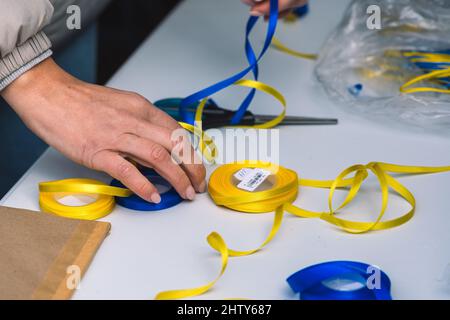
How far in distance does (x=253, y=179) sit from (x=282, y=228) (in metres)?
0.10

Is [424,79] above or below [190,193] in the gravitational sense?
above

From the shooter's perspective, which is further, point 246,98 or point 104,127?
point 246,98

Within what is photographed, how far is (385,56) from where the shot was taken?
1232mm

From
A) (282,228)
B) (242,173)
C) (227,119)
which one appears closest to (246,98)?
(227,119)

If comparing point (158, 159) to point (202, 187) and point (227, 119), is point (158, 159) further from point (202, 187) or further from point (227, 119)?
point (227, 119)

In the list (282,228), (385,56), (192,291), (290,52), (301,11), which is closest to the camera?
(192,291)

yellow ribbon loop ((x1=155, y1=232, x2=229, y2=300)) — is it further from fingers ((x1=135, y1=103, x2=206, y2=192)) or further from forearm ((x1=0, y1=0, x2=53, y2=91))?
forearm ((x1=0, y1=0, x2=53, y2=91))

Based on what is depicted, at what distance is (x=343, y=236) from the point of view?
839 millimetres

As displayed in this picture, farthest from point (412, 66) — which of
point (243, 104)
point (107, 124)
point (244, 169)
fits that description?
point (107, 124)

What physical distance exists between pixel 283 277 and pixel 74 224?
26cm

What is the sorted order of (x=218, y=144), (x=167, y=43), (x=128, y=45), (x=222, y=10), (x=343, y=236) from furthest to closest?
(x=128, y=45)
(x=222, y=10)
(x=167, y=43)
(x=218, y=144)
(x=343, y=236)

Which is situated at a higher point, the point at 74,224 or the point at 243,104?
the point at 243,104

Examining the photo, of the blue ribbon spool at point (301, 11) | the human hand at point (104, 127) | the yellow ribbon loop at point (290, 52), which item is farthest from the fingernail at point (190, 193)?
the blue ribbon spool at point (301, 11)

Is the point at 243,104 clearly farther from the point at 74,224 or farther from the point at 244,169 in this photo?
the point at 74,224
